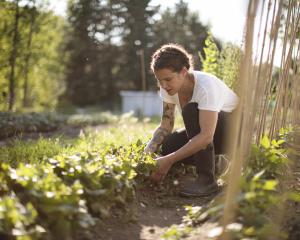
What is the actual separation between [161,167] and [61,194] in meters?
1.07

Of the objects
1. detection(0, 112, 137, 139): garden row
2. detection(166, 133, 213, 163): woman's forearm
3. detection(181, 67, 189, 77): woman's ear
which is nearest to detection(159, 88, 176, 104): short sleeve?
detection(181, 67, 189, 77): woman's ear

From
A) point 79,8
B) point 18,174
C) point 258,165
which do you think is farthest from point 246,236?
point 79,8

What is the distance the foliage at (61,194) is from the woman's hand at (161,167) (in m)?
0.46

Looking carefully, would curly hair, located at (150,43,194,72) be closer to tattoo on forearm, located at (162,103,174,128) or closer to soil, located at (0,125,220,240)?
tattoo on forearm, located at (162,103,174,128)

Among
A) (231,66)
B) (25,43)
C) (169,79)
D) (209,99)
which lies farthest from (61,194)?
(25,43)

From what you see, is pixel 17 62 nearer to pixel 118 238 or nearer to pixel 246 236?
pixel 118 238

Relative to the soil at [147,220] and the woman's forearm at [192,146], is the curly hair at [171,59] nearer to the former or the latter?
the woman's forearm at [192,146]

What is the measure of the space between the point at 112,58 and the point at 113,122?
298 inches

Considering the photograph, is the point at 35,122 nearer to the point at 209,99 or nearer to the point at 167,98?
the point at 167,98

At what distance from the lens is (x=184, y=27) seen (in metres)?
12.6

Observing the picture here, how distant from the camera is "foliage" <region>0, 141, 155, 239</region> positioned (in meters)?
1.59

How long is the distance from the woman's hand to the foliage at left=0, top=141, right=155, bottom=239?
18.2 inches

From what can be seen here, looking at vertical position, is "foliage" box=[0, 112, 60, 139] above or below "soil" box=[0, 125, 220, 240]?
above

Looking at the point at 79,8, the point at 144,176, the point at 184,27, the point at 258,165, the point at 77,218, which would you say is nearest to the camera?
the point at 77,218
